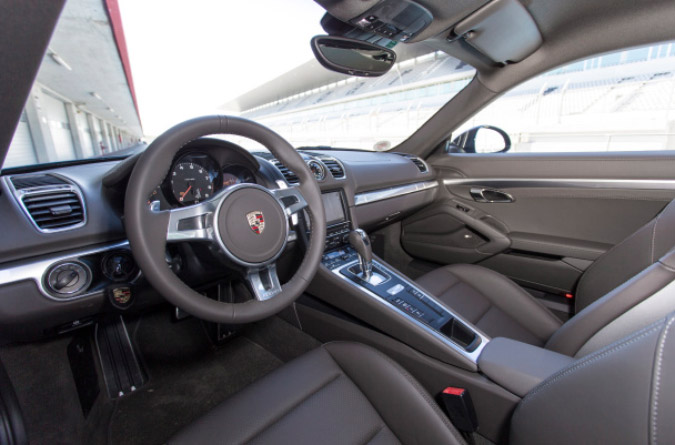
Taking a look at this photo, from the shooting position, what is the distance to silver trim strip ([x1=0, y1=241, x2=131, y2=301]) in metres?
0.93

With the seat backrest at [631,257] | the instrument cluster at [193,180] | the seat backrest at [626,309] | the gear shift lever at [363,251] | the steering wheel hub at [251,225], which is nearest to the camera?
the seat backrest at [626,309]

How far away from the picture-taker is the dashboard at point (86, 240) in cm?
96

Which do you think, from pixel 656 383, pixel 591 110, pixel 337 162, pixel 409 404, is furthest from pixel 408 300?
pixel 591 110

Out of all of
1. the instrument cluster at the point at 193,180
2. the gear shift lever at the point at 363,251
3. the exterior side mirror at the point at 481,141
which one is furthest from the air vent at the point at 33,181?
the exterior side mirror at the point at 481,141

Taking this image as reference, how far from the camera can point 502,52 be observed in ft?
6.19

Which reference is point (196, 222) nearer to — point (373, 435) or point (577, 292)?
point (373, 435)

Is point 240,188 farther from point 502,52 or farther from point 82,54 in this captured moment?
point 82,54

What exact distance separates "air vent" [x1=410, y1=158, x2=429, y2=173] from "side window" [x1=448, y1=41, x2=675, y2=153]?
0.27 metres

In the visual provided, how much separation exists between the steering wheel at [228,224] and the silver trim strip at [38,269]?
13.3 inches

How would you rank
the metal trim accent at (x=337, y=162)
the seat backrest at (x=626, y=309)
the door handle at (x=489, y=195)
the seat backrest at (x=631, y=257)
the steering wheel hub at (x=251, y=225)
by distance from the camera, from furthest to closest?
the door handle at (x=489, y=195) → the metal trim accent at (x=337, y=162) → the seat backrest at (x=631, y=257) → the steering wheel hub at (x=251, y=225) → the seat backrest at (x=626, y=309)

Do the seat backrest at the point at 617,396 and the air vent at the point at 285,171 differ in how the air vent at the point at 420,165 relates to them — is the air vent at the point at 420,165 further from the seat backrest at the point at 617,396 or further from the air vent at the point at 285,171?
the seat backrest at the point at 617,396

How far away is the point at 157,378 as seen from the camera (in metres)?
1.80

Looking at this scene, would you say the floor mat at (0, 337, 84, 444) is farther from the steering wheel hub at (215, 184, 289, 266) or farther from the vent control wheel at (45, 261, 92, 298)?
the steering wheel hub at (215, 184, 289, 266)

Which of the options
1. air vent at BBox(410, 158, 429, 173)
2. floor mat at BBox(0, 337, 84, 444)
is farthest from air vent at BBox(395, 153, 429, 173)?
floor mat at BBox(0, 337, 84, 444)
